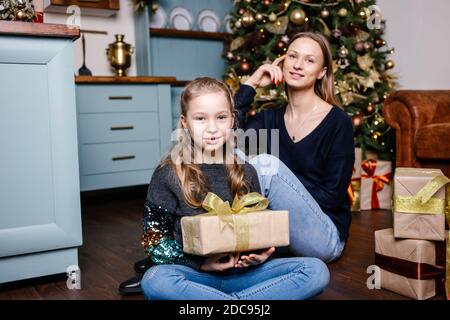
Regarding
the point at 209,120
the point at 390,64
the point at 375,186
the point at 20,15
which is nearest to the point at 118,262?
the point at 209,120

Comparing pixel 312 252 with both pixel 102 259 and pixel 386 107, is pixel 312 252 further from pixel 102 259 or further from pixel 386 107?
pixel 386 107

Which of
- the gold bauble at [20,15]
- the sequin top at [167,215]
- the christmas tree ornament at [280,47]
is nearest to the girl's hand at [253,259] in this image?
the sequin top at [167,215]

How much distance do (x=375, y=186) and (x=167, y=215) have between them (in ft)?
5.66

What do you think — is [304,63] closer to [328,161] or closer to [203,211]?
[328,161]

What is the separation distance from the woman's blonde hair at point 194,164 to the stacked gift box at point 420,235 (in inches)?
17.1

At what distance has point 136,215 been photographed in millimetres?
2721

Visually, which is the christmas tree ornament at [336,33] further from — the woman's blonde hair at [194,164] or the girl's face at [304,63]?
the woman's blonde hair at [194,164]

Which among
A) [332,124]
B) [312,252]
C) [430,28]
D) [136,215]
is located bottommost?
[136,215]

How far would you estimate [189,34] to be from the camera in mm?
3648

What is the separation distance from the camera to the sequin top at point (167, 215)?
1.21 metres

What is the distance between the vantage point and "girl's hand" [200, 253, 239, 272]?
3.75 feet

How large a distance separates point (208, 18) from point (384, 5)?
1334 millimetres
